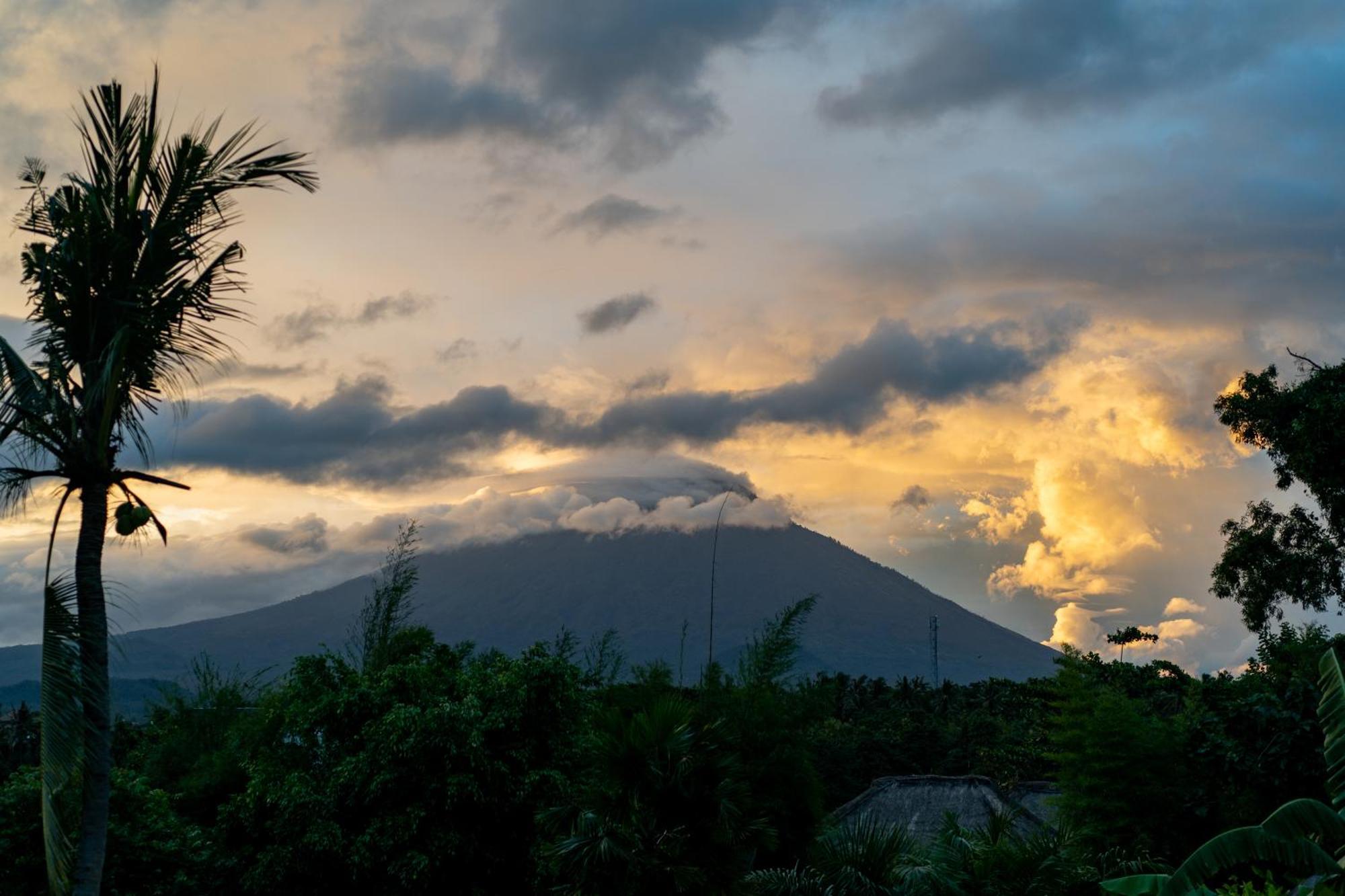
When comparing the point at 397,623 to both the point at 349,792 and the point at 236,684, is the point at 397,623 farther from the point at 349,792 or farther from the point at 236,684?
the point at 349,792

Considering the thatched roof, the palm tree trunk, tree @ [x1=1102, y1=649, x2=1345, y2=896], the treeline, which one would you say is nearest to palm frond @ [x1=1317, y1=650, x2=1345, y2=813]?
tree @ [x1=1102, y1=649, x2=1345, y2=896]

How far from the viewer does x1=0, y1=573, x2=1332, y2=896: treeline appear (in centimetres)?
1323

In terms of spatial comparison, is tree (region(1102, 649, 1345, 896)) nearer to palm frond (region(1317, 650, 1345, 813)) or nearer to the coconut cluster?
palm frond (region(1317, 650, 1345, 813))

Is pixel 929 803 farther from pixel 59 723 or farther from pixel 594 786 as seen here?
pixel 59 723

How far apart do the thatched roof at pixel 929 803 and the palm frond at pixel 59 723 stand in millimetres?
22071

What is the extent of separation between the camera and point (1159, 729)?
856 inches

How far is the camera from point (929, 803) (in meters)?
29.5

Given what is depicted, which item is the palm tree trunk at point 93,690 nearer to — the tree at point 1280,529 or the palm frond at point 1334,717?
the palm frond at point 1334,717

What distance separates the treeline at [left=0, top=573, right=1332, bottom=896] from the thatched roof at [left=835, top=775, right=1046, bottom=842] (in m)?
4.55

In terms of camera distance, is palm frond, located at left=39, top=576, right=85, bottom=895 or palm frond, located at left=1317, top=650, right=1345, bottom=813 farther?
palm frond, located at left=1317, top=650, right=1345, bottom=813

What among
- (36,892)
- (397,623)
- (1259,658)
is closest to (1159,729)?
(1259,658)

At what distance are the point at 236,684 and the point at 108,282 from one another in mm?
22869

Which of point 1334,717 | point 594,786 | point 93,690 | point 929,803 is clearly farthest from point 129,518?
point 929,803

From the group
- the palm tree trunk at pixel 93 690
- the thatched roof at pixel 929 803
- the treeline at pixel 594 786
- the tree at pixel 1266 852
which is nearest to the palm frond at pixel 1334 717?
the tree at pixel 1266 852
